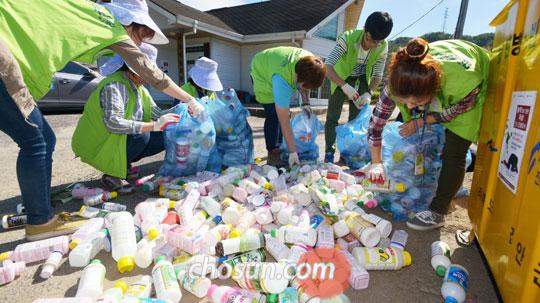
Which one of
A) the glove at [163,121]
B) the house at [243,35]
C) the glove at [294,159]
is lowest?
the glove at [294,159]

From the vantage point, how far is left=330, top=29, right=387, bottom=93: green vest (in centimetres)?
341

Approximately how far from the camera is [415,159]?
7.82 feet

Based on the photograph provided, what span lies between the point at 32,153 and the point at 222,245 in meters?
1.27

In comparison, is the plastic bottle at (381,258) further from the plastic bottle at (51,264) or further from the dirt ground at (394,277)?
the plastic bottle at (51,264)

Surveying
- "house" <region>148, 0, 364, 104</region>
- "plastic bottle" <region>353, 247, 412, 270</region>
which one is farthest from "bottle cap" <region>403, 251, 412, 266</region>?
"house" <region>148, 0, 364, 104</region>

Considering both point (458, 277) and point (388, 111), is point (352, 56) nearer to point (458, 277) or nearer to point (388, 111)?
point (388, 111)

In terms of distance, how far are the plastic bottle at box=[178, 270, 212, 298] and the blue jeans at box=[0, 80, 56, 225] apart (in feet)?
3.59

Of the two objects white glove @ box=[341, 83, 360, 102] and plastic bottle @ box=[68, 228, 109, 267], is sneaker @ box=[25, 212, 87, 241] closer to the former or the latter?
plastic bottle @ box=[68, 228, 109, 267]

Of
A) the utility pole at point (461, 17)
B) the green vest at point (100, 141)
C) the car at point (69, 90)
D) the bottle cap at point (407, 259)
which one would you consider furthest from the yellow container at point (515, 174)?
the car at point (69, 90)

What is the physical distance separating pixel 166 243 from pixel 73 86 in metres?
7.19

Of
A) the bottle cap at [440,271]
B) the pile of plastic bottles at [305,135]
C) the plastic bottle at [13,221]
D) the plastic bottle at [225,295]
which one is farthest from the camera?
the pile of plastic bottles at [305,135]

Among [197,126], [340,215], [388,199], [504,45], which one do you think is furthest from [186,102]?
[504,45]

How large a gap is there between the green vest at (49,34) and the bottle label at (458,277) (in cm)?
236

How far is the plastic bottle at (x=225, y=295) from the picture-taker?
55.8 inches
